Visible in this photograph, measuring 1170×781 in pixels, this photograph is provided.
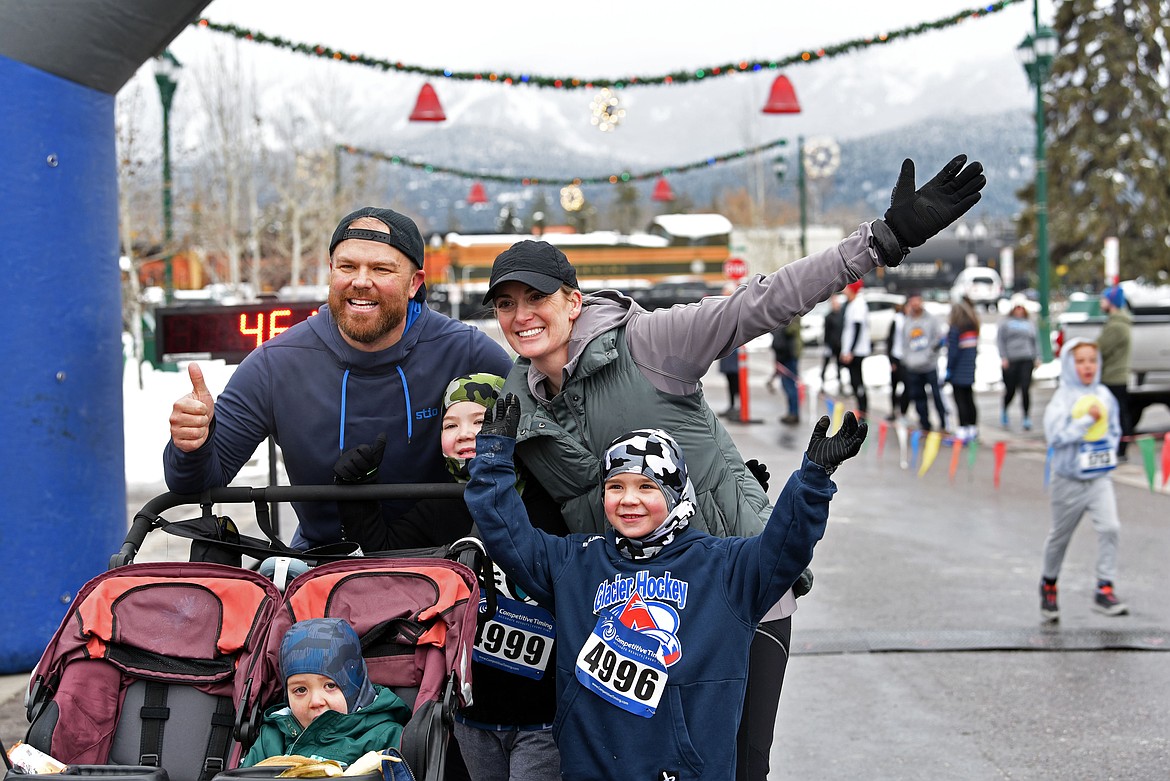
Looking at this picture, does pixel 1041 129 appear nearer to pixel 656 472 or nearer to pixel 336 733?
pixel 656 472

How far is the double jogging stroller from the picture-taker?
11.3 ft

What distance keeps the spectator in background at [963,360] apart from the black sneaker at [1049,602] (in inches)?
390

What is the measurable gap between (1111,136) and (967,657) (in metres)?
43.4

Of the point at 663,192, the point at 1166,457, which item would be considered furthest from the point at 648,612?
the point at 663,192

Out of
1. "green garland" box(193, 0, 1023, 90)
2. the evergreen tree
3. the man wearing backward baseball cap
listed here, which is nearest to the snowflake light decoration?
"green garland" box(193, 0, 1023, 90)

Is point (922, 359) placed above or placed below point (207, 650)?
above

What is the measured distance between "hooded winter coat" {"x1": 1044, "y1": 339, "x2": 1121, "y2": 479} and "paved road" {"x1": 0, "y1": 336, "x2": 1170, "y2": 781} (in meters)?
0.98

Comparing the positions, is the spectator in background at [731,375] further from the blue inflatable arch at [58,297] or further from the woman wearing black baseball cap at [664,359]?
the woman wearing black baseball cap at [664,359]

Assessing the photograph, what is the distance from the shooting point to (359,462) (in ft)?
12.7

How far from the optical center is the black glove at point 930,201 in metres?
3.45

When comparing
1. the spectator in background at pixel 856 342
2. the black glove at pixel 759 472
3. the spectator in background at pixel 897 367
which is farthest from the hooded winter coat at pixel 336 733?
the spectator in background at pixel 856 342

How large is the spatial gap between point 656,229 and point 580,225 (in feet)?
92.6

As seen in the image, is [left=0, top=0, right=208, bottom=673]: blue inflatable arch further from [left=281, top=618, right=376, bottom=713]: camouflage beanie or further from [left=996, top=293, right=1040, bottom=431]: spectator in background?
[left=996, top=293, right=1040, bottom=431]: spectator in background

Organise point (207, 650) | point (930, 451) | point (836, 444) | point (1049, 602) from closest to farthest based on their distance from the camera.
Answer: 1. point (836, 444)
2. point (207, 650)
3. point (1049, 602)
4. point (930, 451)
